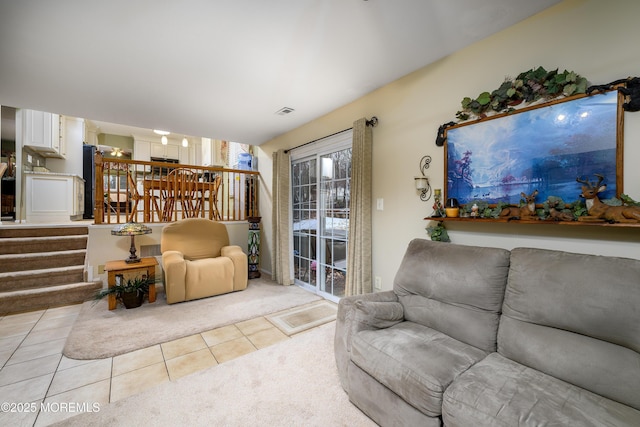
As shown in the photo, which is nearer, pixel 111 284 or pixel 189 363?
pixel 189 363

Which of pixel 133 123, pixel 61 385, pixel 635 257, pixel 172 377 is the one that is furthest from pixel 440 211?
pixel 133 123

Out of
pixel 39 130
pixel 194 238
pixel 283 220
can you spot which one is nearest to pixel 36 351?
pixel 194 238

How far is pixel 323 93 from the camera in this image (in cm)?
287

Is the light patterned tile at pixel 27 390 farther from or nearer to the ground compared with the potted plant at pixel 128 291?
nearer to the ground

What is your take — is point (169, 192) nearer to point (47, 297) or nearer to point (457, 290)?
point (47, 297)

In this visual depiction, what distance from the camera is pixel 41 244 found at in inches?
148

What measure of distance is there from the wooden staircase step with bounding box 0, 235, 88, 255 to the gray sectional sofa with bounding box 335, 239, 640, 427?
454 cm

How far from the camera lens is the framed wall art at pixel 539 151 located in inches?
56.7

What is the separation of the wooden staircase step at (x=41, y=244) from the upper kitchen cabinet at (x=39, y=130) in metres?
2.46

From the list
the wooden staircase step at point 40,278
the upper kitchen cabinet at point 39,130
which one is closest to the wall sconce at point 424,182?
the wooden staircase step at point 40,278

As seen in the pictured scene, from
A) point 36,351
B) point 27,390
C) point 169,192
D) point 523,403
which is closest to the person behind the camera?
point 523,403

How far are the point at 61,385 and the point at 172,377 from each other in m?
0.74

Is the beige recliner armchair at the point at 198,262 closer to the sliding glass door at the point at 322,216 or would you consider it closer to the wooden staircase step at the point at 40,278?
the sliding glass door at the point at 322,216

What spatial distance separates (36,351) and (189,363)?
1.42 m
